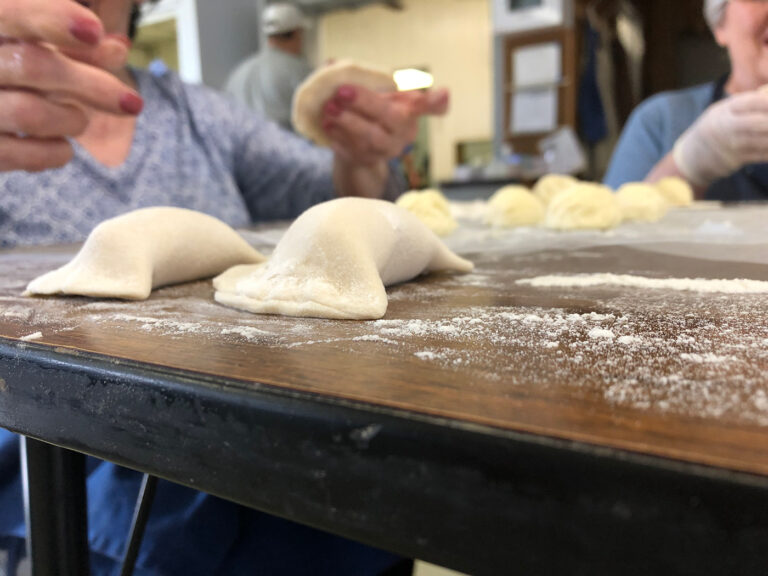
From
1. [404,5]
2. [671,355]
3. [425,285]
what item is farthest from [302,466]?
[404,5]

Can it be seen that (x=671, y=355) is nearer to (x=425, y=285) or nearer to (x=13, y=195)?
(x=425, y=285)

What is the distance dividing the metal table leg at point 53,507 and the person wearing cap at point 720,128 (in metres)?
1.24

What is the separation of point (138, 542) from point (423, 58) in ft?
21.6

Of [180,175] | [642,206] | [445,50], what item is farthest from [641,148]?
[445,50]

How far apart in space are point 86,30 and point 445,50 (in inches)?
251

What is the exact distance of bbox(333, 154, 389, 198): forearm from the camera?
133 cm

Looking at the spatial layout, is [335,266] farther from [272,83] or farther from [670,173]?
[272,83]

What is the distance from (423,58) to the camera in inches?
253

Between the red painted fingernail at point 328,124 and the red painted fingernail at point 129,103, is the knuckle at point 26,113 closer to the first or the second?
the red painted fingernail at point 129,103

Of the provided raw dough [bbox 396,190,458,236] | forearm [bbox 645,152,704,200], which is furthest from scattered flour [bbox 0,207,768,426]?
forearm [bbox 645,152,704,200]

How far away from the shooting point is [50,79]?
637 mm

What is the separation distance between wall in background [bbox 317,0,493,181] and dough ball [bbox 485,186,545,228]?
5.35 meters

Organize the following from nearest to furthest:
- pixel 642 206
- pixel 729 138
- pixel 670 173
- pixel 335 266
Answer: pixel 335 266 → pixel 642 206 → pixel 729 138 → pixel 670 173

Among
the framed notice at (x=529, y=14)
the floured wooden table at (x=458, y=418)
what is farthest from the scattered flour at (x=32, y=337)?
the framed notice at (x=529, y=14)
